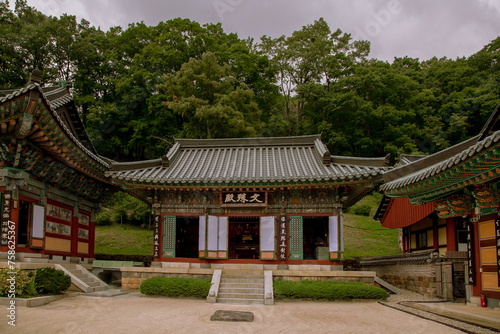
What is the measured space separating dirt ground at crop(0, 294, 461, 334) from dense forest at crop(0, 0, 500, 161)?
67.4 ft

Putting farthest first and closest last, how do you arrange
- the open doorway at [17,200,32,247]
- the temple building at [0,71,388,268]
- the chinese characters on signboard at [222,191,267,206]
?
the chinese characters on signboard at [222,191,267,206], the open doorway at [17,200,32,247], the temple building at [0,71,388,268]

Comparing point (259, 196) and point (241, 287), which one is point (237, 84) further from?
point (241, 287)

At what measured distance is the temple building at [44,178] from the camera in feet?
40.0

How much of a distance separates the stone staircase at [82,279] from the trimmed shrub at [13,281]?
103 inches

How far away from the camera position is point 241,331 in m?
8.85

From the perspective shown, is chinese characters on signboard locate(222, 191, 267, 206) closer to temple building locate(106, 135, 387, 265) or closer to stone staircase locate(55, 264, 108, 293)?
temple building locate(106, 135, 387, 265)

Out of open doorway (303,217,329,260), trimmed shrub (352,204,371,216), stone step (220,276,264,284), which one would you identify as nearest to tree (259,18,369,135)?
trimmed shrub (352,204,371,216)

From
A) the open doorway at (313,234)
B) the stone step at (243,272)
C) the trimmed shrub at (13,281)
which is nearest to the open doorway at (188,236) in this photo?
the open doorway at (313,234)

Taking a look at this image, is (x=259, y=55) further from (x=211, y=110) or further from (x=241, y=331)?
(x=241, y=331)

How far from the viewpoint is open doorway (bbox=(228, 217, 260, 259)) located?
21433mm

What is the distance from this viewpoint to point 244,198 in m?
17.3

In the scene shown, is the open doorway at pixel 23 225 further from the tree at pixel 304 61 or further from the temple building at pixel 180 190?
the tree at pixel 304 61

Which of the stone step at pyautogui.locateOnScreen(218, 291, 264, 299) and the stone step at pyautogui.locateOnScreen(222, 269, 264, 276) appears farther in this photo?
the stone step at pyautogui.locateOnScreen(222, 269, 264, 276)

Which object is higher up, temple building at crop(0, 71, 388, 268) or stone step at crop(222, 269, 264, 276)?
temple building at crop(0, 71, 388, 268)
